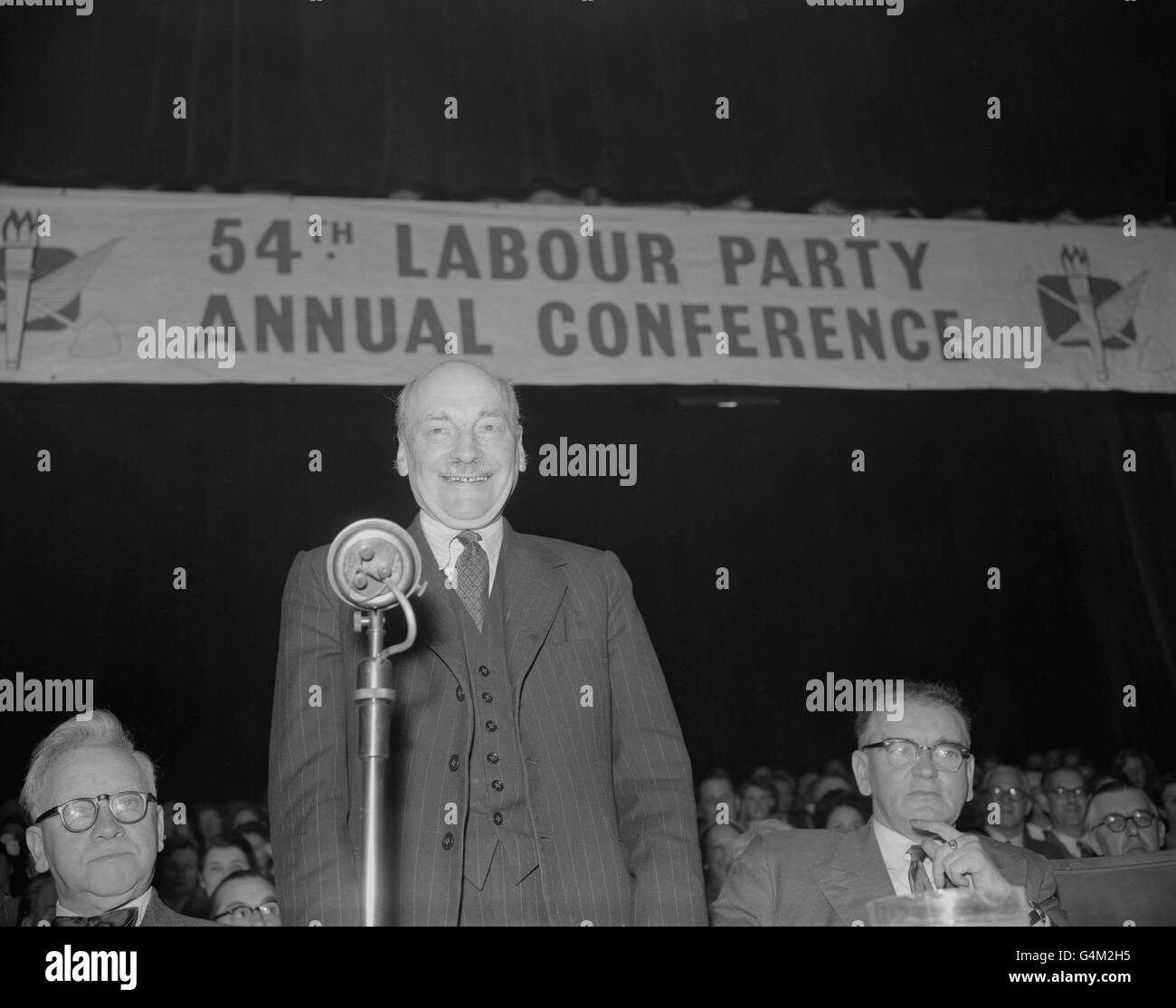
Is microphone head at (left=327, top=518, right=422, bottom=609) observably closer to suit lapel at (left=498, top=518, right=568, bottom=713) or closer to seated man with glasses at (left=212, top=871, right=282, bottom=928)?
suit lapel at (left=498, top=518, right=568, bottom=713)

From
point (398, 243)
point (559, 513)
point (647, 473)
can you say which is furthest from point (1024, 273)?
point (398, 243)

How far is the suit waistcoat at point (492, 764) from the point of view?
7.98ft

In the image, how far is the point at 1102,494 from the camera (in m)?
4.93

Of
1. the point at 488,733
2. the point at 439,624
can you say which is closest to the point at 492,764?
the point at 488,733

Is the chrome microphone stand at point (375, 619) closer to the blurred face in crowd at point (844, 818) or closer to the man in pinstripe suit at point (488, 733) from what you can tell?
the man in pinstripe suit at point (488, 733)

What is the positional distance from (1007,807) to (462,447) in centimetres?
254

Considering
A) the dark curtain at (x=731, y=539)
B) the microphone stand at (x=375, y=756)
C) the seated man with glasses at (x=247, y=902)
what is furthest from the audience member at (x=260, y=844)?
the microphone stand at (x=375, y=756)

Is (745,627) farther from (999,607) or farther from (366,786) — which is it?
(366,786)

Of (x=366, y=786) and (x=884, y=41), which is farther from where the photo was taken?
(x=884, y=41)

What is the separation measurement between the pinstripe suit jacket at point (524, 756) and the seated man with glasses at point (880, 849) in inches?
10.5

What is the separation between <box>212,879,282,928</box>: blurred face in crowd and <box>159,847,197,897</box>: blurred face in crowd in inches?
34.3

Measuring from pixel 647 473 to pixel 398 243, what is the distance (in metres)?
1.10

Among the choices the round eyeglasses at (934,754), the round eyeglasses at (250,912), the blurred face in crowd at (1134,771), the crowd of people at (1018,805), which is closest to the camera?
the round eyeglasses at (934,754)

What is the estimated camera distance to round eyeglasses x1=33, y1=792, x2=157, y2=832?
2572 mm
